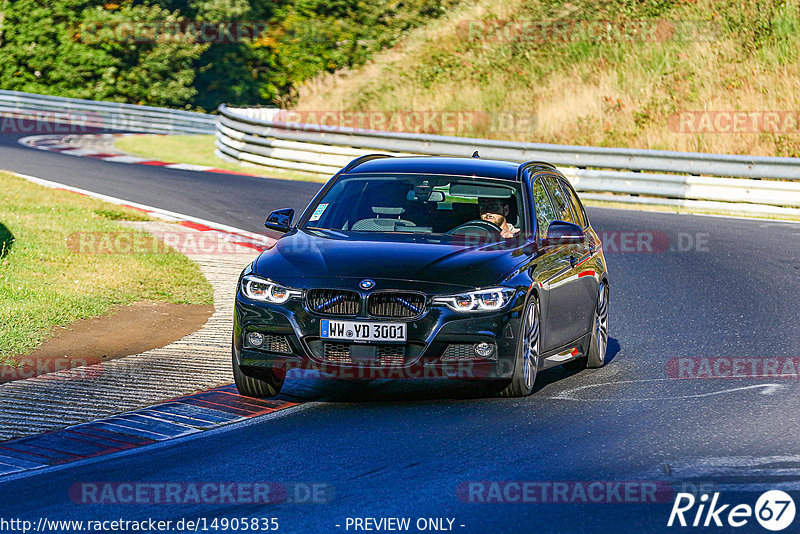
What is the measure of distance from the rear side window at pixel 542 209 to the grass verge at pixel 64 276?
4.23m

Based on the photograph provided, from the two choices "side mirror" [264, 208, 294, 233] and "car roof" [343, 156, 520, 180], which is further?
"car roof" [343, 156, 520, 180]

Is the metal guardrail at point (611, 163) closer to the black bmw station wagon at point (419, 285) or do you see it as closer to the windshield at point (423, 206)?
the black bmw station wagon at point (419, 285)

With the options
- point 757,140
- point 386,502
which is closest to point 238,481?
point 386,502

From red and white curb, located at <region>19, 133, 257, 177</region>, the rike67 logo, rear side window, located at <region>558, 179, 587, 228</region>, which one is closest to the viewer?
the rike67 logo

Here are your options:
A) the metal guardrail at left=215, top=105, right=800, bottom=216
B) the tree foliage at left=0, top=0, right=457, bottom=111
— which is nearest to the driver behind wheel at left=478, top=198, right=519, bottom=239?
the metal guardrail at left=215, top=105, right=800, bottom=216

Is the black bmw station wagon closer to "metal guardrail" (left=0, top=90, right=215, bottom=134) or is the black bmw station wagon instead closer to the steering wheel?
the steering wheel

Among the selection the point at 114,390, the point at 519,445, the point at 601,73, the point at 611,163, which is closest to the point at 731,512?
the point at 519,445

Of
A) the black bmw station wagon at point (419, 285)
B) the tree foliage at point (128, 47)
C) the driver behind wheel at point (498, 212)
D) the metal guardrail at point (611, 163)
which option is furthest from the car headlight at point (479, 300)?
the tree foliage at point (128, 47)

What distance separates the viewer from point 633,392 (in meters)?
9.44

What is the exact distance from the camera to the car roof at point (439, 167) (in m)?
10.3

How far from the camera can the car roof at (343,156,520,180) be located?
1027 cm

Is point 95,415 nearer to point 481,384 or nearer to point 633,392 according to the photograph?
point 481,384

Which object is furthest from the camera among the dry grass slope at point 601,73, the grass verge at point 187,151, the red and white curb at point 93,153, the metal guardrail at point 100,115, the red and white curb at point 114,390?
the metal guardrail at point 100,115

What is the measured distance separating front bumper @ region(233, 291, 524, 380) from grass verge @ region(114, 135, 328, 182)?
1794 cm
